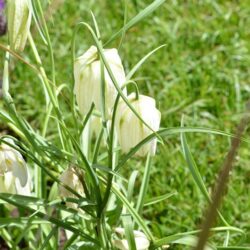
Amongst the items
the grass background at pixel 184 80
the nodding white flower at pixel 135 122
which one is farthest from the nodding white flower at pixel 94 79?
the grass background at pixel 184 80

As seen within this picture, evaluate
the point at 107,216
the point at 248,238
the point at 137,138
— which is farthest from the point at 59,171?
the point at 248,238

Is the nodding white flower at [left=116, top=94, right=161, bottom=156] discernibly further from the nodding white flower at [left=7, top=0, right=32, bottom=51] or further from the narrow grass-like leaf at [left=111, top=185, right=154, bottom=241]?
the nodding white flower at [left=7, top=0, right=32, bottom=51]

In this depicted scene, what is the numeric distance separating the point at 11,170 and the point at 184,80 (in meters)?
1.23

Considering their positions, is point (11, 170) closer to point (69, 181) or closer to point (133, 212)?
point (69, 181)

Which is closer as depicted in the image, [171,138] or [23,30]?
[23,30]

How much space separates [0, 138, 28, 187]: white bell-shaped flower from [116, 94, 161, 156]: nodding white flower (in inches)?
7.4

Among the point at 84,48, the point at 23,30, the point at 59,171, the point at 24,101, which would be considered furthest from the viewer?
the point at 84,48

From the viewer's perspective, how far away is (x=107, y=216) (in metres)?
1.38

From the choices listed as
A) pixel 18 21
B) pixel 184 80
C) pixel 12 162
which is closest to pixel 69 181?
pixel 12 162

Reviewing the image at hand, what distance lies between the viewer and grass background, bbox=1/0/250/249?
1.95 meters

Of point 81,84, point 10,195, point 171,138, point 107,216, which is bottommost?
point 171,138

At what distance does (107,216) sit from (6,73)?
382mm

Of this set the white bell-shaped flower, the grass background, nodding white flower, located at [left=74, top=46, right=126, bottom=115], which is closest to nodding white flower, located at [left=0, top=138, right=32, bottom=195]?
the white bell-shaped flower

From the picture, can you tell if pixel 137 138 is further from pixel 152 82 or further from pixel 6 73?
pixel 152 82
